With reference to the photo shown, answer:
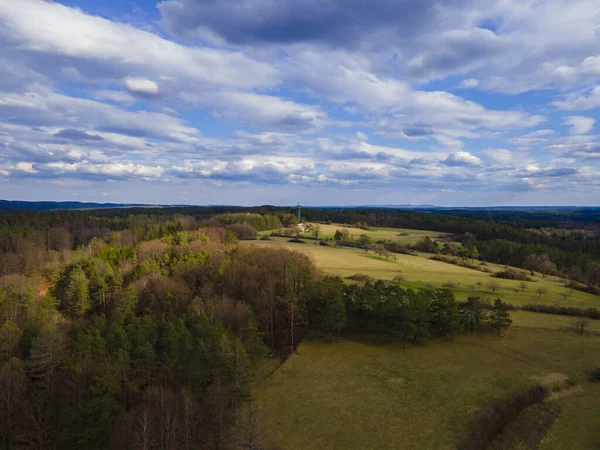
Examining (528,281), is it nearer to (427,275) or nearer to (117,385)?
(427,275)

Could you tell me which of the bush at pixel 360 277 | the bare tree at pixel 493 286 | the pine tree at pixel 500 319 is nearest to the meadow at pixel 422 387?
the pine tree at pixel 500 319

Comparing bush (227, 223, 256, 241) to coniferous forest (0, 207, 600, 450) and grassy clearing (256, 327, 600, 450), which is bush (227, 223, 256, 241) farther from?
grassy clearing (256, 327, 600, 450)

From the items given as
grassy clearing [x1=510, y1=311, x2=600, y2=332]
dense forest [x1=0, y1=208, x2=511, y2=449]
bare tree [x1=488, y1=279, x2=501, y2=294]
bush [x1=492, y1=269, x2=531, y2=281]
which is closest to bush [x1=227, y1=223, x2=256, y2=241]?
dense forest [x1=0, y1=208, x2=511, y2=449]

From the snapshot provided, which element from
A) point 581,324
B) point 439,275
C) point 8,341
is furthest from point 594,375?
point 8,341

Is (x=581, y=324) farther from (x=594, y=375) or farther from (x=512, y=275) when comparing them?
(x=512, y=275)

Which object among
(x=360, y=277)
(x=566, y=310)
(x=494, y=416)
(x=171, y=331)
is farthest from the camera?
(x=360, y=277)

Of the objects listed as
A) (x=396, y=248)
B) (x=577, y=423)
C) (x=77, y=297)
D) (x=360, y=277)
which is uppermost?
(x=396, y=248)
